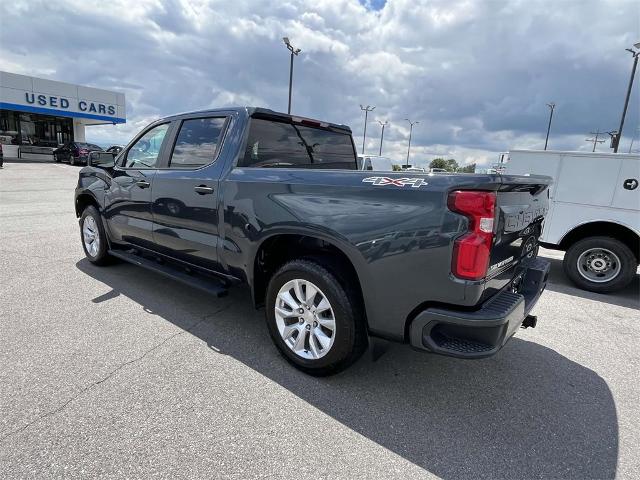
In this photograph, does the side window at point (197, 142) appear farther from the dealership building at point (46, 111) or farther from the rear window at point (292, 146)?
the dealership building at point (46, 111)

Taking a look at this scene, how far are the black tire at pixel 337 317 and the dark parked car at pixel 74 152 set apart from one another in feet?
88.9

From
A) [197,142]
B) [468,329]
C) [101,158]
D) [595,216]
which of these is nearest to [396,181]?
[468,329]

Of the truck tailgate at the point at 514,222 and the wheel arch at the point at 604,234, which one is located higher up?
the truck tailgate at the point at 514,222

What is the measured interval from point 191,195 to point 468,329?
2.54 m

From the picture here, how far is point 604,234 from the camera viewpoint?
17.9 ft

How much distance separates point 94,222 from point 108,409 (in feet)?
11.0

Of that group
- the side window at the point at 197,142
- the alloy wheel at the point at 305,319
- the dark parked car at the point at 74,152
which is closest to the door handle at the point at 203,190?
the side window at the point at 197,142

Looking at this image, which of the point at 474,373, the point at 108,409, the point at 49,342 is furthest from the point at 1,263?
the point at 474,373

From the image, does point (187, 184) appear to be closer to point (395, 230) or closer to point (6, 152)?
point (395, 230)

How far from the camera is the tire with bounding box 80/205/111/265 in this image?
196 inches

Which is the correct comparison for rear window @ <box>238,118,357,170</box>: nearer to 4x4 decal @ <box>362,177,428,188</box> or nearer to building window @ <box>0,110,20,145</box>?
4x4 decal @ <box>362,177,428,188</box>

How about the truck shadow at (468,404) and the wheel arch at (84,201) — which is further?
the wheel arch at (84,201)

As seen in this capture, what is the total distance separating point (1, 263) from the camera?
16.9 feet

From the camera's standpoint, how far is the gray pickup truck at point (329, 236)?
85.5 inches
